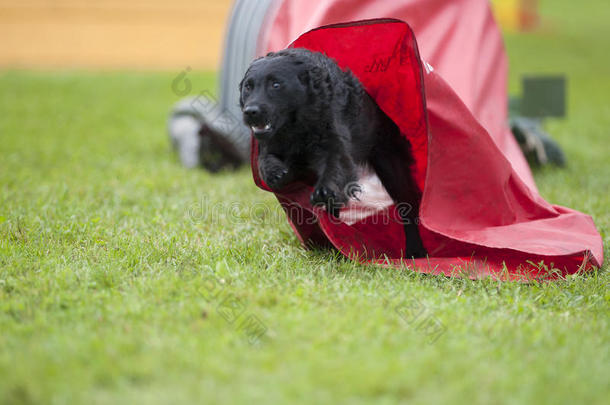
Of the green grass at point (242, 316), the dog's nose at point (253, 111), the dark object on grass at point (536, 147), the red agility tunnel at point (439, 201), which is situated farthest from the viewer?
the dark object on grass at point (536, 147)

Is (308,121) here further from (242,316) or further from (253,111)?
(242,316)

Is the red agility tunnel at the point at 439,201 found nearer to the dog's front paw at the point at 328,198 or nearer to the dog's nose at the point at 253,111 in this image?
the dog's front paw at the point at 328,198

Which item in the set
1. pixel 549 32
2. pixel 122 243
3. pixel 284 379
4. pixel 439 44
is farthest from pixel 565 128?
pixel 549 32

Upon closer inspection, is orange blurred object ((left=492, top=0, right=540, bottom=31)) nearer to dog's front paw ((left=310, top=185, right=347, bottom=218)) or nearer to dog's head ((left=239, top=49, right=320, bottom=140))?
dog's head ((left=239, top=49, right=320, bottom=140))

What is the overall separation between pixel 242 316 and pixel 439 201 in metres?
1.45

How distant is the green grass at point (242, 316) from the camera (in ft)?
6.17

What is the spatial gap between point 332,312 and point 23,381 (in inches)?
44.1

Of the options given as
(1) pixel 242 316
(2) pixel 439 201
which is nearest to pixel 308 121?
(2) pixel 439 201

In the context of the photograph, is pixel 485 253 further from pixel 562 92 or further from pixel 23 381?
pixel 562 92

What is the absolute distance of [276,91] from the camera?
282cm

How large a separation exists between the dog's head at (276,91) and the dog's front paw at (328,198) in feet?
1.14

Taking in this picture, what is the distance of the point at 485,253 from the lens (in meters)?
3.24

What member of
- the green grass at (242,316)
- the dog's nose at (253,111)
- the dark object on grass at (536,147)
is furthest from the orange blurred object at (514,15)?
the dog's nose at (253,111)

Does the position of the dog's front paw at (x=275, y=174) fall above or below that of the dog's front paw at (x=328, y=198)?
above
